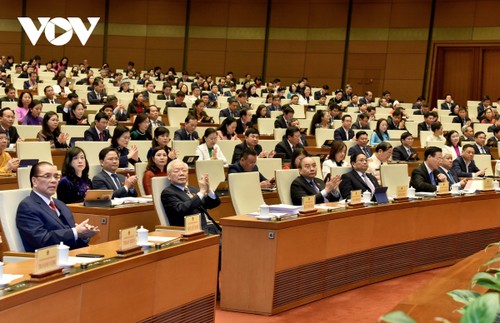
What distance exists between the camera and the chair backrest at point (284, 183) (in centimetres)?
618

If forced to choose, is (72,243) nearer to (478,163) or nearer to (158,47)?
(478,163)

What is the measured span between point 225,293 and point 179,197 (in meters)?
0.68

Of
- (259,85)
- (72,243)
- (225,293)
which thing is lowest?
(225,293)

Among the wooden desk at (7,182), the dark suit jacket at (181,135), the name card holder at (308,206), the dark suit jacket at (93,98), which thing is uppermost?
the dark suit jacket at (93,98)

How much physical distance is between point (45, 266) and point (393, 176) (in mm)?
4738

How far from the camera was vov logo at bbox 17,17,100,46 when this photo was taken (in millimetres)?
17984

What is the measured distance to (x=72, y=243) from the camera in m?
4.20

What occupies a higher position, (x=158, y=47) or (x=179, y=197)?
(x=158, y=47)

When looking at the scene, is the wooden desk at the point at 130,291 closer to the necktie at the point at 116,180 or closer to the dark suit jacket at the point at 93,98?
the necktie at the point at 116,180

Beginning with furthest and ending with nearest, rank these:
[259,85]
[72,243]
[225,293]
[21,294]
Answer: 1. [259,85]
2. [225,293]
3. [72,243]
4. [21,294]

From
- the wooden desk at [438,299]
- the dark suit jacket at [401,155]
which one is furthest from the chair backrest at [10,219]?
the dark suit jacket at [401,155]

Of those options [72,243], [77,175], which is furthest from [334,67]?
[72,243]

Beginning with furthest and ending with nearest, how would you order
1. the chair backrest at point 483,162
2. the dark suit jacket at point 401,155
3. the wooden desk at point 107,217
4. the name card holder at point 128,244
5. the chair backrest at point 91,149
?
the dark suit jacket at point 401,155, the chair backrest at point 483,162, the chair backrest at point 91,149, the wooden desk at point 107,217, the name card holder at point 128,244

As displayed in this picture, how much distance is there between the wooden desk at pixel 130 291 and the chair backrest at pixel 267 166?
2.78 metres
